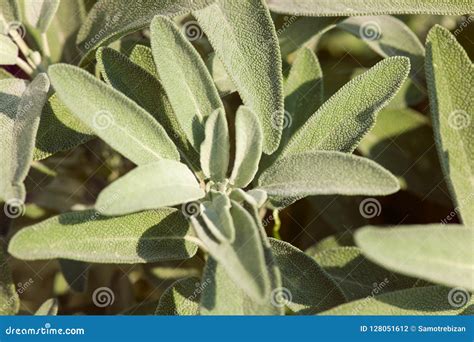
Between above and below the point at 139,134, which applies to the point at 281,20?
above

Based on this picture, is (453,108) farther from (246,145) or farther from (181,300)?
(181,300)

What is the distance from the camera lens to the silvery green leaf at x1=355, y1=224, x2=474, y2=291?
3.39 feet

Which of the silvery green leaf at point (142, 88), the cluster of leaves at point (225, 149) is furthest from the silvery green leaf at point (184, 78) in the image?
the silvery green leaf at point (142, 88)

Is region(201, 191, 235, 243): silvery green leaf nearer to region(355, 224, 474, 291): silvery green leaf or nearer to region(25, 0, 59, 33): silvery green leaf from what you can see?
region(355, 224, 474, 291): silvery green leaf

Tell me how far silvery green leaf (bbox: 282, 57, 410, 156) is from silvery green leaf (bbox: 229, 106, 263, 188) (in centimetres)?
15

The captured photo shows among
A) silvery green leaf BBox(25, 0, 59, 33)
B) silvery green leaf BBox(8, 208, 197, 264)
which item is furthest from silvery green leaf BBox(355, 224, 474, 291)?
silvery green leaf BBox(25, 0, 59, 33)

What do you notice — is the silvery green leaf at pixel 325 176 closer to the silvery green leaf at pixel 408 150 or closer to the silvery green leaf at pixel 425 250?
the silvery green leaf at pixel 425 250

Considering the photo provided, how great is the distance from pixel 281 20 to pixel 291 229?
58 cm

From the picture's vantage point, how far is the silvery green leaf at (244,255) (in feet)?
3.80

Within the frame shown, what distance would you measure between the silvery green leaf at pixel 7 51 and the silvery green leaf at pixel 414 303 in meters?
0.93
